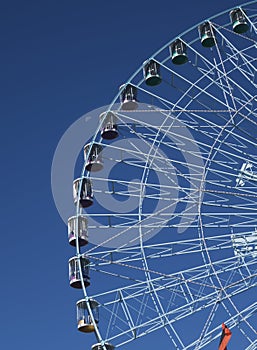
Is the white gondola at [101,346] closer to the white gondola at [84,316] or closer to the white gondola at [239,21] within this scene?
the white gondola at [84,316]

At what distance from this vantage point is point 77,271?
33.8m

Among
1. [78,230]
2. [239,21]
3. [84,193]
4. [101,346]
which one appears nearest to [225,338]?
[101,346]

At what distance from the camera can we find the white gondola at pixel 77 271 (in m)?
33.7

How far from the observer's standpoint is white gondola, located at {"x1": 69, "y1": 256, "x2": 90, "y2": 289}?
33656mm

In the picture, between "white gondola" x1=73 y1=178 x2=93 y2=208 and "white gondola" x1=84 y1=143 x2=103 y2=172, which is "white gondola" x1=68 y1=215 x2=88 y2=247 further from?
"white gondola" x1=84 y1=143 x2=103 y2=172

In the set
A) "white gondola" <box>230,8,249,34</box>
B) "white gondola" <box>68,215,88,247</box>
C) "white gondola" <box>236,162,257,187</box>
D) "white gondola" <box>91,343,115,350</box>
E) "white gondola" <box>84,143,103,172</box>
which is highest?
"white gondola" <box>230,8,249,34</box>

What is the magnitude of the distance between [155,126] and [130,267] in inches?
209

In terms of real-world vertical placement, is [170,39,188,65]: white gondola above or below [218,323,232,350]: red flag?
above

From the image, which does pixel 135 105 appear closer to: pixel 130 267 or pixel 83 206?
pixel 83 206

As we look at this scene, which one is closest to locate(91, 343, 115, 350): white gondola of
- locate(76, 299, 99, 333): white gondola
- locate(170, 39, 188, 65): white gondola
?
locate(76, 299, 99, 333): white gondola

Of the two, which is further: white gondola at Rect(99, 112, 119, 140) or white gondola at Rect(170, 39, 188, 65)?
white gondola at Rect(99, 112, 119, 140)

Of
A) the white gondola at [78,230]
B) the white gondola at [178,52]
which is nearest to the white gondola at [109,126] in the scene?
the white gondola at [178,52]

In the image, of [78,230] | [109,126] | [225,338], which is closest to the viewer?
[225,338]

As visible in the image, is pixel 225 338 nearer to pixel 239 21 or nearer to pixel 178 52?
pixel 178 52
